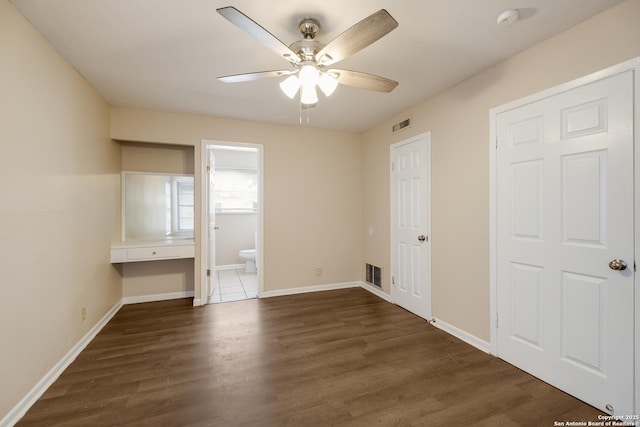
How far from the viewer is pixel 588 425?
1.60 metres

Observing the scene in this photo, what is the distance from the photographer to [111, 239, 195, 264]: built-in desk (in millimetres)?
3262

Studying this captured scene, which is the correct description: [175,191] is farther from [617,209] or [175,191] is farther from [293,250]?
[617,209]

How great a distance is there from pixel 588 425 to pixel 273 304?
118 inches

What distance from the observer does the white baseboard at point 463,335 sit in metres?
2.44

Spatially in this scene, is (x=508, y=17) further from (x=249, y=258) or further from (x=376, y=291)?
(x=249, y=258)

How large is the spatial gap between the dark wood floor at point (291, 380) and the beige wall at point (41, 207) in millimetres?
349

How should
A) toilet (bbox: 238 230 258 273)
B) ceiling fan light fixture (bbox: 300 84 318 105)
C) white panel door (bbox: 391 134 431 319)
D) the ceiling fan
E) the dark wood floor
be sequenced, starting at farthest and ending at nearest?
toilet (bbox: 238 230 258 273)
white panel door (bbox: 391 134 431 319)
ceiling fan light fixture (bbox: 300 84 318 105)
the dark wood floor
the ceiling fan

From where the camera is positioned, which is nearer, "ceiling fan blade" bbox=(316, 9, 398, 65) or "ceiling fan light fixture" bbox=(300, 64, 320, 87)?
"ceiling fan blade" bbox=(316, 9, 398, 65)

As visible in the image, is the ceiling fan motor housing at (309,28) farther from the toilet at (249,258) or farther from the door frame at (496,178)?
the toilet at (249,258)

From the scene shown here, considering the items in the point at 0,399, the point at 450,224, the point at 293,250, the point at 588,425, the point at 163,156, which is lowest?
the point at 588,425

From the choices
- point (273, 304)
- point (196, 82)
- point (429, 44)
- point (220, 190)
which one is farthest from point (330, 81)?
point (220, 190)

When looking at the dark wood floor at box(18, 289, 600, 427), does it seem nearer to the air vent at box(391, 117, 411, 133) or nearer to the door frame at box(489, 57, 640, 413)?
the door frame at box(489, 57, 640, 413)

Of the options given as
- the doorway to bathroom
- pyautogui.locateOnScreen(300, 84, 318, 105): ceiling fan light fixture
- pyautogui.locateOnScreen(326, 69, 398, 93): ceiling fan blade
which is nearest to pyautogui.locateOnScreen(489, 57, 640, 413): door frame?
pyautogui.locateOnScreen(326, 69, 398, 93): ceiling fan blade

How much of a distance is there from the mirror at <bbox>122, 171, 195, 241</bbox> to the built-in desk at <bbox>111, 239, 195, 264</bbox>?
0.22m
